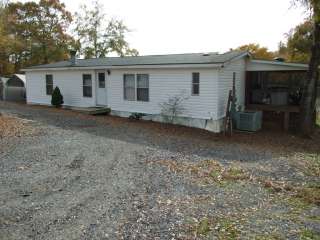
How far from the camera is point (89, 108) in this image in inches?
680

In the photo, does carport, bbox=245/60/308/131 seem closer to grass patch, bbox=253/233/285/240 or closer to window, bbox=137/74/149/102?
window, bbox=137/74/149/102

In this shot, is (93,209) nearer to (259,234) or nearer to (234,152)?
(259,234)

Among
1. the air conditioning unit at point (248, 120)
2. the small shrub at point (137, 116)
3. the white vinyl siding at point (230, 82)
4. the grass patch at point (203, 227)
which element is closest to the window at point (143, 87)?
the small shrub at point (137, 116)

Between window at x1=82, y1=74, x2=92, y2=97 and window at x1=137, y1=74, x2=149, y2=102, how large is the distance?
3533mm

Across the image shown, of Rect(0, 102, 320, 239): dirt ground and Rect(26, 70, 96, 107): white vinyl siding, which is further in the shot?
Rect(26, 70, 96, 107): white vinyl siding

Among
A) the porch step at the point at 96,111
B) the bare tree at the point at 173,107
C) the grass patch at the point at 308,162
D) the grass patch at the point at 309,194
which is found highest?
the bare tree at the point at 173,107

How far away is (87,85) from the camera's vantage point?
17.6 meters

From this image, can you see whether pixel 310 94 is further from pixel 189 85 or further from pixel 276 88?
pixel 189 85

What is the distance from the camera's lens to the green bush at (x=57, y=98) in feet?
60.4

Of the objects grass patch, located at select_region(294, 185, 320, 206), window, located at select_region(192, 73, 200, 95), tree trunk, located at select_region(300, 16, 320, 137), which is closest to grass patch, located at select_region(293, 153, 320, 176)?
grass patch, located at select_region(294, 185, 320, 206)

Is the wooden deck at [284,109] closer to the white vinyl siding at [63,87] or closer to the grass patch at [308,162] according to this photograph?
the grass patch at [308,162]

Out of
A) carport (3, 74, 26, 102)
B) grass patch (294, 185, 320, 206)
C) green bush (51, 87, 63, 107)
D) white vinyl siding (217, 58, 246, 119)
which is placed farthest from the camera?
carport (3, 74, 26, 102)

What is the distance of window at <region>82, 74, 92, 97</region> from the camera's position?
57.3ft

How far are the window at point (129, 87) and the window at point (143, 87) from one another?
313mm
